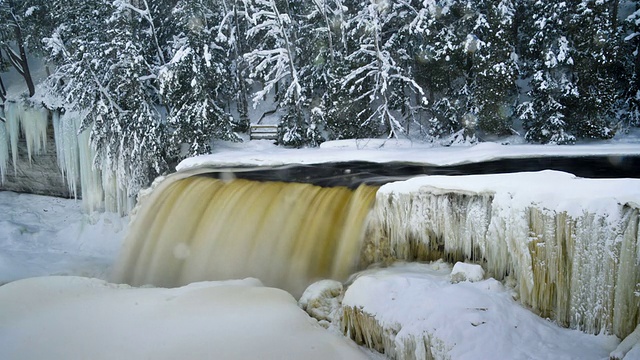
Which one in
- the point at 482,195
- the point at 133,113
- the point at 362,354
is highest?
the point at 133,113

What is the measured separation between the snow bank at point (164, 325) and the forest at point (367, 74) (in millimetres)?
9833


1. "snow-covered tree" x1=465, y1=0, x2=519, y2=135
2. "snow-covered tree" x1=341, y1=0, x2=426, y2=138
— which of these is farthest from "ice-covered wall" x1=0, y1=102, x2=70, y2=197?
"snow-covered tree" x1=465, y1=0, x2=519, y2=135

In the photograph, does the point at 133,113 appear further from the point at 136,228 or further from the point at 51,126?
the point at 136,228

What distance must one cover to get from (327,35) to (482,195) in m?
14.7

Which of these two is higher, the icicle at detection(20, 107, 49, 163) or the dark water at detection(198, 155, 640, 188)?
the icicle at detection(20, 107, 49, 163)

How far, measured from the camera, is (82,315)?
5.40 meters

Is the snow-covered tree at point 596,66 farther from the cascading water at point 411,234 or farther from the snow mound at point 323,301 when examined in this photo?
the snow mound at point 323,301

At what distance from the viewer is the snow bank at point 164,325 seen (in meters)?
4.52

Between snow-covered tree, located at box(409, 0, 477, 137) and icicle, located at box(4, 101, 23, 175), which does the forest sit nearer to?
snow-covered tree, located at box(409, 0, 477, 137)

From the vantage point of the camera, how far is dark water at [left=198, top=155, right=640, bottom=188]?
8148 mm

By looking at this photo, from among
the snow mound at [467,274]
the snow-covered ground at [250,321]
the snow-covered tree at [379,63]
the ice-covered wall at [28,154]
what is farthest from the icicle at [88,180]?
the snow mound at [467,274]

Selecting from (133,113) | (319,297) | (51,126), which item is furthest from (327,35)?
(319,297)

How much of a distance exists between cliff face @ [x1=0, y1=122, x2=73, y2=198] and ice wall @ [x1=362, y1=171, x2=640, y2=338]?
1675cm

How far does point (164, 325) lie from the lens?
5000mm
